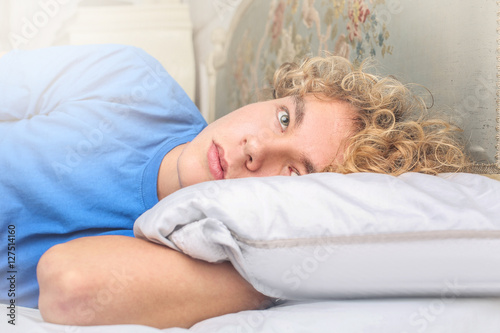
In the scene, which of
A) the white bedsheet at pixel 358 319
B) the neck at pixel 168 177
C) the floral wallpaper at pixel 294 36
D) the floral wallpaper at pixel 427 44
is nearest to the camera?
the white bedsheet at pixel 358 319

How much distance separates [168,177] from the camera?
37.4 inches

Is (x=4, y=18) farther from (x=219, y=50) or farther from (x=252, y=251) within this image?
(x=252, y=251)

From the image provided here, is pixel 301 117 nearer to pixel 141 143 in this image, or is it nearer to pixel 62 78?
pixel 141 143

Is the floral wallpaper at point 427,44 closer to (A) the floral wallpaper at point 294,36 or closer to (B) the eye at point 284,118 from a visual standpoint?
(A) the floral wallpaper at point 294,36

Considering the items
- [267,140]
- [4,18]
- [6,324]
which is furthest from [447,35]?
[4,18]

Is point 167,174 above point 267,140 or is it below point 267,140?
below

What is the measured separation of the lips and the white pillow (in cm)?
30

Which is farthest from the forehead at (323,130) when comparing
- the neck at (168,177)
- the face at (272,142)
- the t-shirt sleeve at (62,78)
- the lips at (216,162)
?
the t-shirt sleeve at (62,78)

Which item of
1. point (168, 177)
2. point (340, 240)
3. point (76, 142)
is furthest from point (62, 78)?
point (340, 240)

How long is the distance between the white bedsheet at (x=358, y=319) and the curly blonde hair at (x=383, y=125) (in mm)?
291

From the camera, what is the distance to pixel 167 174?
959 millimetres

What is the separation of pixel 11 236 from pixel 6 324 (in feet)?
1.02

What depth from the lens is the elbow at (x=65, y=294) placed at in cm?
51

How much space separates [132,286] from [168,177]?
0.45 m
